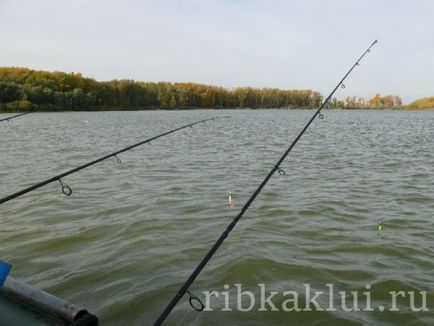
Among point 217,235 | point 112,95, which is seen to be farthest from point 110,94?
point 217,235

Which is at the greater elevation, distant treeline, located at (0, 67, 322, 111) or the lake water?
distant treeline, located at (0, 67, 322, 111)

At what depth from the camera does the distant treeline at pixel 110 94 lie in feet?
307

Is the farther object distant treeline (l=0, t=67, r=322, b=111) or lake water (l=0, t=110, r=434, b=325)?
distant treeline (l=0, t=67, r=322, b=111)

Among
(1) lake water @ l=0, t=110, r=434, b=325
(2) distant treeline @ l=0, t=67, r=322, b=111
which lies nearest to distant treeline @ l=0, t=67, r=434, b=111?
(2) distant treeline @ l=0, t=67, r=322, b=111

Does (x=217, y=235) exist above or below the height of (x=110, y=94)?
below

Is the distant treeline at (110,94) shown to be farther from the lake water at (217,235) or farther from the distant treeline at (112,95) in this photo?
the lake water at (217,235)

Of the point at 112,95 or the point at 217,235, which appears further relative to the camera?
the point at 112,95

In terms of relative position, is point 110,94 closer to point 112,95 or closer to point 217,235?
point 112,95

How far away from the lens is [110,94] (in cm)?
13375

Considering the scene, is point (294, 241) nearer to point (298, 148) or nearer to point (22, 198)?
point (22, 198)

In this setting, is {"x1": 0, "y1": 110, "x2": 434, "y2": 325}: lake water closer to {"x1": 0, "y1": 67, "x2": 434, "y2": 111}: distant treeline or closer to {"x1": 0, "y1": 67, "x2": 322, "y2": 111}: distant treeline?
{"x1": 0, "y1": 67, "x2": 434, "y2": 111}: distant treeline

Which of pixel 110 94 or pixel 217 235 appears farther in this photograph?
pixel 110 94

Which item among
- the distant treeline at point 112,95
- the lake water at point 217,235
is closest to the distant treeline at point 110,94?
the distant treeline at point 112,95

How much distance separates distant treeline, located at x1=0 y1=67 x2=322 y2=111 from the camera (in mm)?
93500
